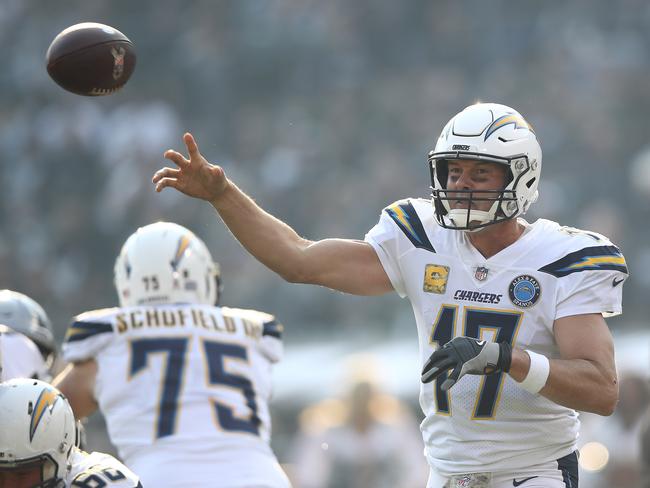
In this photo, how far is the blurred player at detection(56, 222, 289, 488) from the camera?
4797mm

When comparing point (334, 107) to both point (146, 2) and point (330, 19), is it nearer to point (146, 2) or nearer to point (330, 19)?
point (330, 19)

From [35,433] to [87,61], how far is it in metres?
1.59

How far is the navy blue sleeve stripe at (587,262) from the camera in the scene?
405cm

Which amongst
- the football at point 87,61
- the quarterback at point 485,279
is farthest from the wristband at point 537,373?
the football at point 87,61

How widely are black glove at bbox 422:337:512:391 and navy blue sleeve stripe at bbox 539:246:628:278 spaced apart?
0.48 m

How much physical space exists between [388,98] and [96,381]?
8.62 metres

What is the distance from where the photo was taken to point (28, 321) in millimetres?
5727

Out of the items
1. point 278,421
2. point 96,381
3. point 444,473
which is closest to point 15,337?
point 96,381

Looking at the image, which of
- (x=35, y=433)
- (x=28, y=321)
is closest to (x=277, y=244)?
(x=35, y=433)

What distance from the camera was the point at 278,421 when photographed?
9.54m

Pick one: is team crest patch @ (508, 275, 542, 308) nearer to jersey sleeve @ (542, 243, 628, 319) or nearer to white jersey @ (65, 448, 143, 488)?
jersey sleeve @ (542, 243, 628, 319)

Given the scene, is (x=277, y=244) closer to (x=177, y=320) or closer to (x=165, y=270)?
(x=177, y=320)

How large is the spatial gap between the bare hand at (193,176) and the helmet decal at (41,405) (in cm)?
75

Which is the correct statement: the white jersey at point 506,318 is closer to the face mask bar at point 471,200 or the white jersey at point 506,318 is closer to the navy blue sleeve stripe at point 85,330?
the face mask bar at point 471,200
